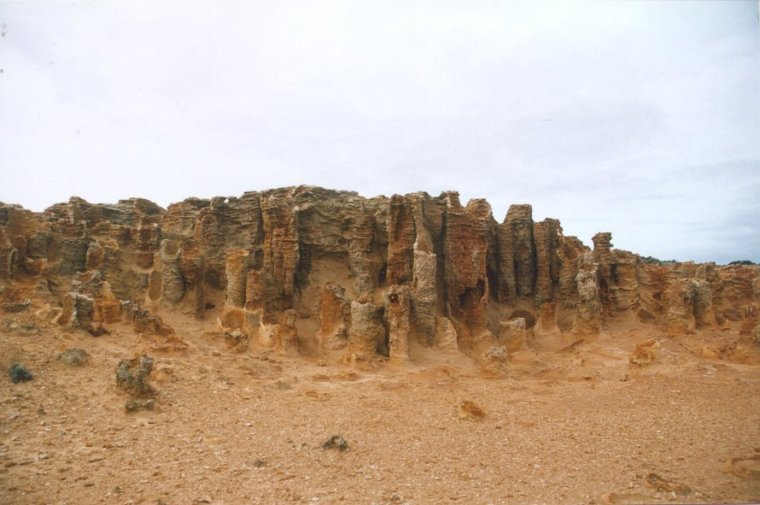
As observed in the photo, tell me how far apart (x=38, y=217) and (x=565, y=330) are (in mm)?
21542

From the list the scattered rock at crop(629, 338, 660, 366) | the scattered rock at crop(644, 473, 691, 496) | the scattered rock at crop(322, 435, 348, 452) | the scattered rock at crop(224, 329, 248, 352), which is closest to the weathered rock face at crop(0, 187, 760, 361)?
the scattered rock at crop(224, 329, 248, 352)

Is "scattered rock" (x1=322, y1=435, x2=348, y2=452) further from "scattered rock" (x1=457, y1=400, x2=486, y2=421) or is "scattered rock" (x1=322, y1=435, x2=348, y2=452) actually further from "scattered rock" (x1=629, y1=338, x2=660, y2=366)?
"scattered rock" (x1=629, y1=338, x2=660, y2=366)

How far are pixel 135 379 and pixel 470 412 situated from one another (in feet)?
25.4

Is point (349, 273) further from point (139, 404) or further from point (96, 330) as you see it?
point (139, 404)

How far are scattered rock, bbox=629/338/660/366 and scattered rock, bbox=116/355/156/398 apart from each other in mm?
13421

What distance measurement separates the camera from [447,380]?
46.3 feet

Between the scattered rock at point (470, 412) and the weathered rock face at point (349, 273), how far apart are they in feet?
14.8

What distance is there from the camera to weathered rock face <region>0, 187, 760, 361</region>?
16.7 m

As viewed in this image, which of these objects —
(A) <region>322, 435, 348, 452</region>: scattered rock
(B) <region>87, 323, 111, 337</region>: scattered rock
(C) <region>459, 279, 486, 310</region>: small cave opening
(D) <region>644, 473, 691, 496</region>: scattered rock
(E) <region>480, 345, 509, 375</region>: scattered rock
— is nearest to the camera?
(D) <region>644, 473, 691, 496</region>: scattered rock

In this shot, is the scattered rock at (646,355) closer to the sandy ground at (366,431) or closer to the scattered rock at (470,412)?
the sandy ground at (366,431)

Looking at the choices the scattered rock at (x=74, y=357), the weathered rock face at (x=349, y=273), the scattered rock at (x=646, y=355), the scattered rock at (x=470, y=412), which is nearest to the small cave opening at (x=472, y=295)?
the weathered rock face at (x=349, y=273)

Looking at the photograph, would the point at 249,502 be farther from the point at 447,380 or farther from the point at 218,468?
the point at 447,380

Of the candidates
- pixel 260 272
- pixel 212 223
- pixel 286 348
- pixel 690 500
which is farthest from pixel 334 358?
pixel 690 500

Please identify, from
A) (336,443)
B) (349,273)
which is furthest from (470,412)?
(349,273)
